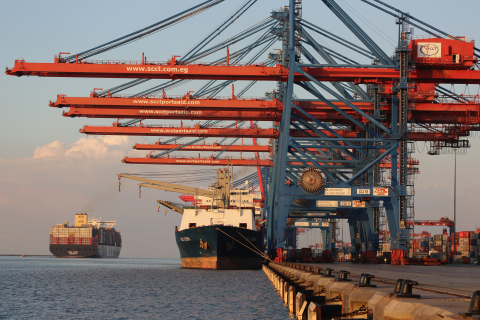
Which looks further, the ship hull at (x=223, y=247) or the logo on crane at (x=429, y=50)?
the ship hull at (x=223, y=247)

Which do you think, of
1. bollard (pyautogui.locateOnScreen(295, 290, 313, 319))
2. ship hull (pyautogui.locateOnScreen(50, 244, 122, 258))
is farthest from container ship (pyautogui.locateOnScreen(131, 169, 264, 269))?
ship hull (pyautogui.locateOnScreen(50, 244, 122, 258))

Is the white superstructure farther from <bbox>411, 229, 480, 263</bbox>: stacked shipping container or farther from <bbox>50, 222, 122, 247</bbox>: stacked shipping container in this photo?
<bbox>50, 222, 122, 247</bbox>: stacked shipping container

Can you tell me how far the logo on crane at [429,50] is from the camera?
121ft

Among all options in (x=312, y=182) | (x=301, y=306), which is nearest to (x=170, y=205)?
(x=312, y=182)

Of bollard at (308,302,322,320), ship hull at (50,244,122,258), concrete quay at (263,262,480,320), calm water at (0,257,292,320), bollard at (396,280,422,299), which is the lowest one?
ship hull at (50,244,122,258)

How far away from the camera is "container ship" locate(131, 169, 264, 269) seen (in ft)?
142

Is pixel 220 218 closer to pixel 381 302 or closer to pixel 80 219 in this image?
pixel 381 302

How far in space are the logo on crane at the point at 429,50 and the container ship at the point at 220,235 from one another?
1860cm

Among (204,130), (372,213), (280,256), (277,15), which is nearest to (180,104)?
(204,130)

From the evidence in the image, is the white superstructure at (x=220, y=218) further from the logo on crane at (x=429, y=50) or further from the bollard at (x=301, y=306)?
the bollard at (x=301, y=306)

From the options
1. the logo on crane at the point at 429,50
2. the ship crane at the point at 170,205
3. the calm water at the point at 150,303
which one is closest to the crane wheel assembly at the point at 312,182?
the logo on crane at the point at 429,50

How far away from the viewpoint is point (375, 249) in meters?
48.0

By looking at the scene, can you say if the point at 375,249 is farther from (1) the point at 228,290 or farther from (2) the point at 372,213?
(1) the point at 228,290

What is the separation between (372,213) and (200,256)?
1530cm
